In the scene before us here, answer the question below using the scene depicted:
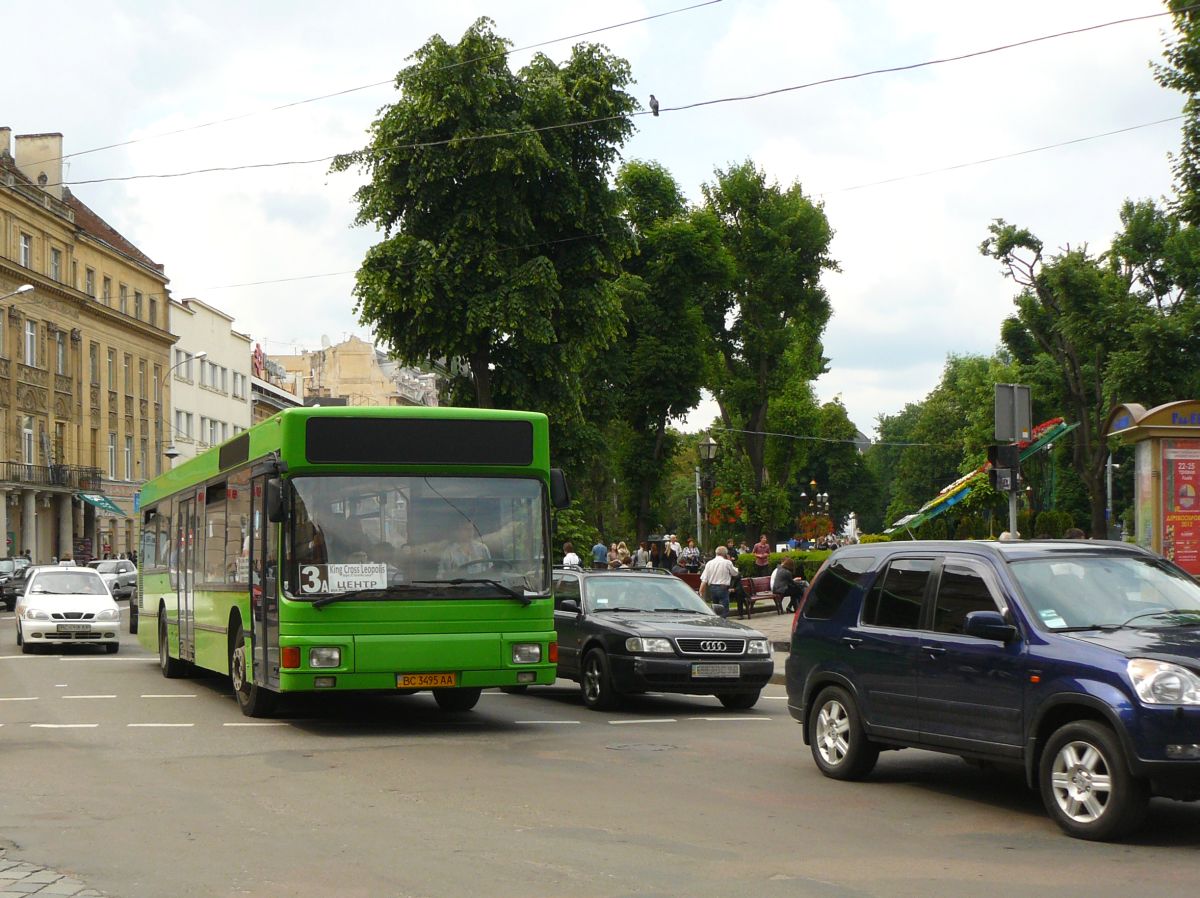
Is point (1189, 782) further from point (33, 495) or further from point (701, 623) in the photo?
point (33, 495)

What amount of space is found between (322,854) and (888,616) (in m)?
4.36

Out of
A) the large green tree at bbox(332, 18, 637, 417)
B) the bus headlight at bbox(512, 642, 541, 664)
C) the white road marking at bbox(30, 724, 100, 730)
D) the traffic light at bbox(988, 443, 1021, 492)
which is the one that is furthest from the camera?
the large green tree at bbox(332, 18, 637, 417)

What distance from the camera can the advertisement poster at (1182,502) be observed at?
2183 cm

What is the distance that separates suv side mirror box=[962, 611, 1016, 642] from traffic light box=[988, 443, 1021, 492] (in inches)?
349

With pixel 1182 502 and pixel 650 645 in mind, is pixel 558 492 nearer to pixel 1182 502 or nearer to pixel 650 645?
pixel 650 645

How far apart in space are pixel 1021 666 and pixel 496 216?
30.7m

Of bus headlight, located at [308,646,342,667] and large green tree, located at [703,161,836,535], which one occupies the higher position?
large green tree, located at [703,161,836,535]

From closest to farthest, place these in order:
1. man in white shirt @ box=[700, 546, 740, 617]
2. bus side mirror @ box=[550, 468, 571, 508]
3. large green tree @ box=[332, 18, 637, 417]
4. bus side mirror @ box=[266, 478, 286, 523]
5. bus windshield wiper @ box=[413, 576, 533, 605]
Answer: bus side mirror @ box=[266, 478, 286, 523]
bus windshield wiper @ box=[413, 576, 533, 605]
bus side mirror @ box=[550, 468, 571, 508]
man in white shirt @ box=[700, 546, 740, 617]
large green tree @ box=[332, 18, 637, 417]

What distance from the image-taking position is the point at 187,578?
20250mm

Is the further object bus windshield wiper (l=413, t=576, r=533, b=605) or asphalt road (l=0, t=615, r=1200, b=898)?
bus windshield wiper (l=413, t=576, r=533, b=605)

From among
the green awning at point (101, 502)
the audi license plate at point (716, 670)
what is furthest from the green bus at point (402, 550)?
the green awning at point (101, 502)

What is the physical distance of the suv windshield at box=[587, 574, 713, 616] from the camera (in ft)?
59.1

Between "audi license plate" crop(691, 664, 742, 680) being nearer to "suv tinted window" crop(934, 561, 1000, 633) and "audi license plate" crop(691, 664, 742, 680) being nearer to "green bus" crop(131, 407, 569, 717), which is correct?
"green bus" crop(131, 407, 569, 717)

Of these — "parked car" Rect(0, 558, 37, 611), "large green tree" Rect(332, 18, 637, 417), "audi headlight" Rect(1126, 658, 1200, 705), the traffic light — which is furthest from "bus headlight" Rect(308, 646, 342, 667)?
"parked car" Rect(0, 558, 37, 611)
